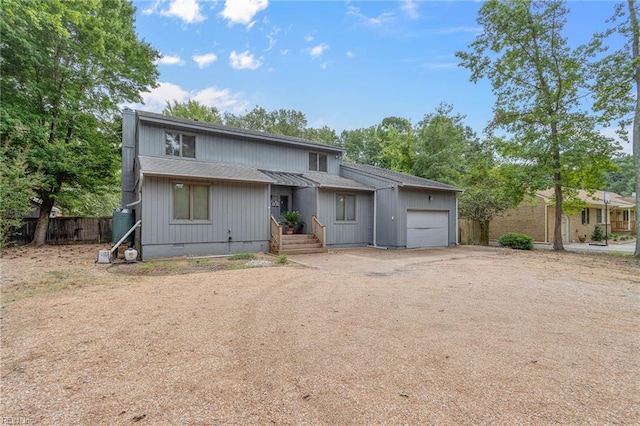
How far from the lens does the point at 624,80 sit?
40.4ft

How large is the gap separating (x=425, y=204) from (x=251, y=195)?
8.29m

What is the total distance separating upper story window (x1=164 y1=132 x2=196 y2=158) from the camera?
39.3 ft

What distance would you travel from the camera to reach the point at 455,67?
15.5 m

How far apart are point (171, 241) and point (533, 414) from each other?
10141 millimetres

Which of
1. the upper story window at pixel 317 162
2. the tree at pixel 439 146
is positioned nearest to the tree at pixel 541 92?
the tree at pixel 439 146

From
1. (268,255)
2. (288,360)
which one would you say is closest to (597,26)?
(268,255)

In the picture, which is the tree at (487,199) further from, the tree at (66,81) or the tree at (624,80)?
the tree at (66,81)

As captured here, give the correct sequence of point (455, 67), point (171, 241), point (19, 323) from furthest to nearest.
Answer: point (455, 67), point (171, 241), point (19, 323)

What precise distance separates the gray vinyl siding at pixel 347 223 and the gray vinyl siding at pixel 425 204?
1.57 m

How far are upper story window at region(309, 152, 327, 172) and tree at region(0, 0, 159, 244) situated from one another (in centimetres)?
1041

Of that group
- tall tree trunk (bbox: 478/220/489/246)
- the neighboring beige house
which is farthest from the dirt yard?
the neighboring beige house

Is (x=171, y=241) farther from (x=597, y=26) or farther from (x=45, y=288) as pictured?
(x=597, y=26)

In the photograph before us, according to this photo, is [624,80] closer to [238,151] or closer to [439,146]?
[439,146]

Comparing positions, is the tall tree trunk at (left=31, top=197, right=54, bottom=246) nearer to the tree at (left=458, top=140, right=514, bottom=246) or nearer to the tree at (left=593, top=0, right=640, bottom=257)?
the tree at (left=458, top=140, right=514, bottom=246)
